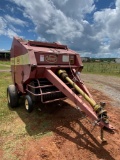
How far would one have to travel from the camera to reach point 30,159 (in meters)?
3.28

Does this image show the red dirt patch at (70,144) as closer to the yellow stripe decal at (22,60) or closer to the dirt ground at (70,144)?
the dirt ground at (70,144)

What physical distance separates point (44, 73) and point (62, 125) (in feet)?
5.33

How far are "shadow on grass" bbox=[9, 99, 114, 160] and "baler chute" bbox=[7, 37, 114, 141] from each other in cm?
47

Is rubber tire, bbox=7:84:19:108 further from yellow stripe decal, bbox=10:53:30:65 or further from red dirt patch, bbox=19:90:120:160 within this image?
red dirt patch, bbox=19:90:120:160

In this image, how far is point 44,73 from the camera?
5.05 m

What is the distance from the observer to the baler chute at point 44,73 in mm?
4746

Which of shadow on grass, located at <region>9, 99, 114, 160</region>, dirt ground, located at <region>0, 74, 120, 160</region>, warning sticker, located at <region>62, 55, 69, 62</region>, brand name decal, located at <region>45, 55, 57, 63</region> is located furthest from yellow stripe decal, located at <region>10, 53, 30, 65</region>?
dirt ground, located at <region>0, 74, 120, 160</region>

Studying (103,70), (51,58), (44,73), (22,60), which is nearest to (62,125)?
(44,73)

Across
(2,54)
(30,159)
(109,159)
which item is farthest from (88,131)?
(2,54)

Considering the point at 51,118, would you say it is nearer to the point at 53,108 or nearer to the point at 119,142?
the point at 53,108

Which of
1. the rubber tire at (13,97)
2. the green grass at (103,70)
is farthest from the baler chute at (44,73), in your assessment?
the green grass at (103,70)

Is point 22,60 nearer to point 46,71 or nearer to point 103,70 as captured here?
point 46,71

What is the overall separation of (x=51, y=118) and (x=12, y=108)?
1810 mm

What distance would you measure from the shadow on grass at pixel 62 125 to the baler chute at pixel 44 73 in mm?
472
